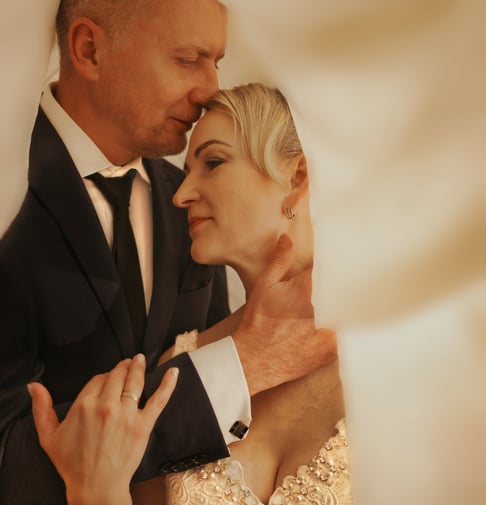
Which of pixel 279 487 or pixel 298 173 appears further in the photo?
pixel 298 173

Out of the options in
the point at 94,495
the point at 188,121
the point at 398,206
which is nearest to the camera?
the point at 94,495

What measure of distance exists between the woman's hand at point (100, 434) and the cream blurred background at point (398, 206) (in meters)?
0.53

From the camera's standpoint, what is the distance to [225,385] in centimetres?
201

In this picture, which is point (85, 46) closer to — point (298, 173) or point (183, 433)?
point (298, 173)

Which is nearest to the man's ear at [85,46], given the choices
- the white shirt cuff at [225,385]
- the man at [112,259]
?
the man at [112,259]

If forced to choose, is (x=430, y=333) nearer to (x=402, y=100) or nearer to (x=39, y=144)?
(x=402, y=100)

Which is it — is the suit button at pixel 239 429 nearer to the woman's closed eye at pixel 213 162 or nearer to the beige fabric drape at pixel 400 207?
the beige fabric drape at pixel 400 207

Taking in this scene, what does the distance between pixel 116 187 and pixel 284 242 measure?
1.48ft

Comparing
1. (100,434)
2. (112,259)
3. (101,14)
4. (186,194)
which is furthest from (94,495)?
(101,14)

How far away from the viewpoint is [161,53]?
6.72 feet

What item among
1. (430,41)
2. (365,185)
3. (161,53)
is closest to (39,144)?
(161,53)

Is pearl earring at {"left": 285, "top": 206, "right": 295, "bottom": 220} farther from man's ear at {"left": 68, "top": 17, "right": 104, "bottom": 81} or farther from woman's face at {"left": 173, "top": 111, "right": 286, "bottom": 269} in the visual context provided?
man's ear at {"left": 68, "top": 17, "right": 104, "bottom": 81}

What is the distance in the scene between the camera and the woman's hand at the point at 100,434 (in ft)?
6.16

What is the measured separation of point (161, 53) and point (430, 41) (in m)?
0.72
